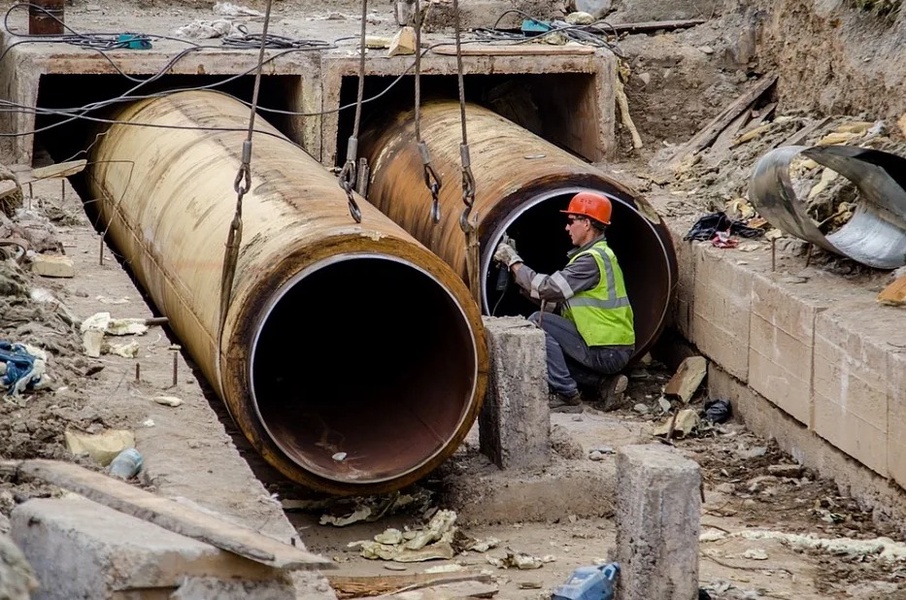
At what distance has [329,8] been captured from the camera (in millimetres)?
16438

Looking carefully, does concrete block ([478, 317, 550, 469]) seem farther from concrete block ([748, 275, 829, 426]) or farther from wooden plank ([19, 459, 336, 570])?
wooden plank ([19, 459, 336, 570])

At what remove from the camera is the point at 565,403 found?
962cm

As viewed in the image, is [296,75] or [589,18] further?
[589,18]

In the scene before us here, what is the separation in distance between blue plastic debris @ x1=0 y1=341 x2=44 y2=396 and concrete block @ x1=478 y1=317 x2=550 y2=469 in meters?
2.50

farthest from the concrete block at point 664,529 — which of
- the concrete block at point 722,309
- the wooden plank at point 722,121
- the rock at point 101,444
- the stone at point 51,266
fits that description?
the wooden plank at point 722,121

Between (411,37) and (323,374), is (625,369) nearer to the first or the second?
(323,374)

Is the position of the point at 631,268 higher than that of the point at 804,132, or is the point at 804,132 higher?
the point at 804,132

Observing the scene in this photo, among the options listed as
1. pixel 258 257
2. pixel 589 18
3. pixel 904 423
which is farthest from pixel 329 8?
pixel 904 423

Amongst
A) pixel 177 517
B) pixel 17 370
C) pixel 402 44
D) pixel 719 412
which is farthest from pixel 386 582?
pixel 402 44

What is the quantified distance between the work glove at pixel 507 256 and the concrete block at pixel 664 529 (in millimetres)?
3550

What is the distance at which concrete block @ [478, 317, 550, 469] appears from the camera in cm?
750

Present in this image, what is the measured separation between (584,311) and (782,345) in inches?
61.5

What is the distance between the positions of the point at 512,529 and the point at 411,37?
18.8 ft

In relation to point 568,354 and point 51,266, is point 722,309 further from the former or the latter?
point 51,266
